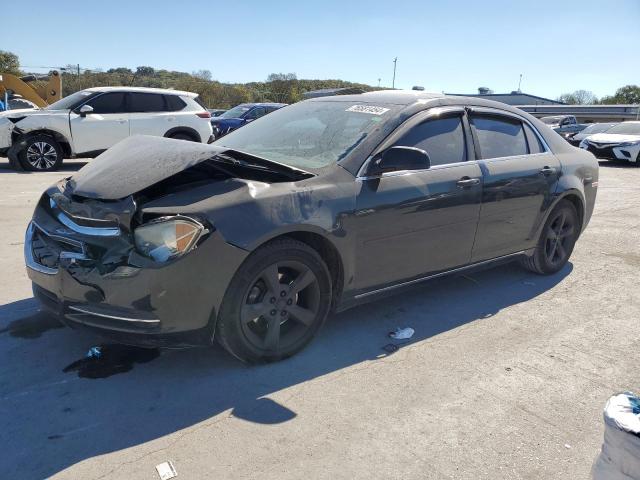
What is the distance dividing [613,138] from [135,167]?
16996 millimetres

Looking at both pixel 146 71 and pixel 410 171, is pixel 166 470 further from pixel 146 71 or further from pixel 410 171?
pixel 146 71

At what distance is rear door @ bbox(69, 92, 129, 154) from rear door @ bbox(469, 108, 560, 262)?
8.66 m

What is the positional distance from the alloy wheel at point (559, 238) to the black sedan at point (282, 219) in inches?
20.5

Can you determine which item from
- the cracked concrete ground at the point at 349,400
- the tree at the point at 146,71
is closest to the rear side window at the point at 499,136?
the cracked concrete ground at the point at 349,400

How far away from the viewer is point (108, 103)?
11.2m

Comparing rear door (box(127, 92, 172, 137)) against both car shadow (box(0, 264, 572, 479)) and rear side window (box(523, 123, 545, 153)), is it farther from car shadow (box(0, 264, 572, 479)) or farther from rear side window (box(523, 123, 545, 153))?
rear side window (box(523, 123, 545, 153))

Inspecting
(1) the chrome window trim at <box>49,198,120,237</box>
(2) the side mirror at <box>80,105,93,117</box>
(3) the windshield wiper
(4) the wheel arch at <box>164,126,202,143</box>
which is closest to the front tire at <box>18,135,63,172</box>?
(2) the side mirror at <box>80,105,93,117</box>

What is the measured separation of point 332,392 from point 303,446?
0.51 meters

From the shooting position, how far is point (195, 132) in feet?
39.5

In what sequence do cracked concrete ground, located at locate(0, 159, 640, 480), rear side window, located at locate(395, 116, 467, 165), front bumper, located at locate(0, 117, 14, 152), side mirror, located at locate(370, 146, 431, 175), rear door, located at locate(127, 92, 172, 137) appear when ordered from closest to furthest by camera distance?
cracked concrete ground, located at locate(0, 159, 640, 480), side mirror, located at locate(370, 146, 431, 175), rear side window, located at locate(395, 116, 467, 165), front bumper, located at locate(0, 117, 14, 152), rear door, located at locate(127, 92, 172, 137)

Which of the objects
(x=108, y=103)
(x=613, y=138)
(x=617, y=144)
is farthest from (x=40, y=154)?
(x=613, y=138)

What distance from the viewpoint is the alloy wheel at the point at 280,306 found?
123 inches

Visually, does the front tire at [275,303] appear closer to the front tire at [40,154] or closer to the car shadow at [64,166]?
the front tire at [40,154]

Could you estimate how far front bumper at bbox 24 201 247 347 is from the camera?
2750 mm
